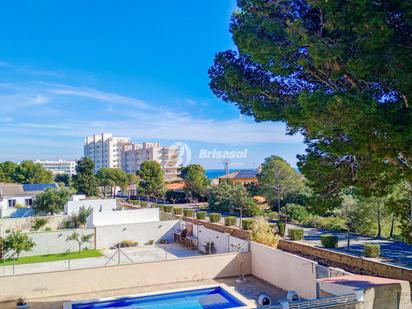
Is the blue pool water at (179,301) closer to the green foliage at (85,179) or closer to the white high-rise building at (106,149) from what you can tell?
the green foliage at (85,179)

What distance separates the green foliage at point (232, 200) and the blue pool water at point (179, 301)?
20996mm

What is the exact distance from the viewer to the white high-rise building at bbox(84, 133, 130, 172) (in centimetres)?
13350

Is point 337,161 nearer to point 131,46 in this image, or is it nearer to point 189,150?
point 131,46

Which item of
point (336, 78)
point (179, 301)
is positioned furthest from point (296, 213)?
point (336, 78)

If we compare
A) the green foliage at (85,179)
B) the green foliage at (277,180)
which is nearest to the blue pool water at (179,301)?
the green foliage at (277,180)

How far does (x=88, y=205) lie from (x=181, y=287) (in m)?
20.9

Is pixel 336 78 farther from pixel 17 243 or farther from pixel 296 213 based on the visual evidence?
pixel 296 213

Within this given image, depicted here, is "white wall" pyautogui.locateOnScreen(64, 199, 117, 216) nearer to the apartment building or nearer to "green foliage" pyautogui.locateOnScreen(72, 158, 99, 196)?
"green foliage" pyautogui.locateOnScreen(72, 158, 99, 196)

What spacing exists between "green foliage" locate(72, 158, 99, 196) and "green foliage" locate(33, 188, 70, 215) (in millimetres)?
15294

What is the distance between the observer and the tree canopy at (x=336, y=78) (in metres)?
7.26

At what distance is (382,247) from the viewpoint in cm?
1978

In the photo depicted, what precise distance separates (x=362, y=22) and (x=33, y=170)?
7075 centimetres

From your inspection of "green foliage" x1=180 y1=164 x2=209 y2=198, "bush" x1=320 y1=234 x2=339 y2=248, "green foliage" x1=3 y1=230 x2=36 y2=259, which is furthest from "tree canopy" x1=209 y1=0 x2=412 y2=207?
"green foliage" x1=180 y1=164 x2=209 y2=198

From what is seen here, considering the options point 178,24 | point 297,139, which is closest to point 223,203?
point 178,24
